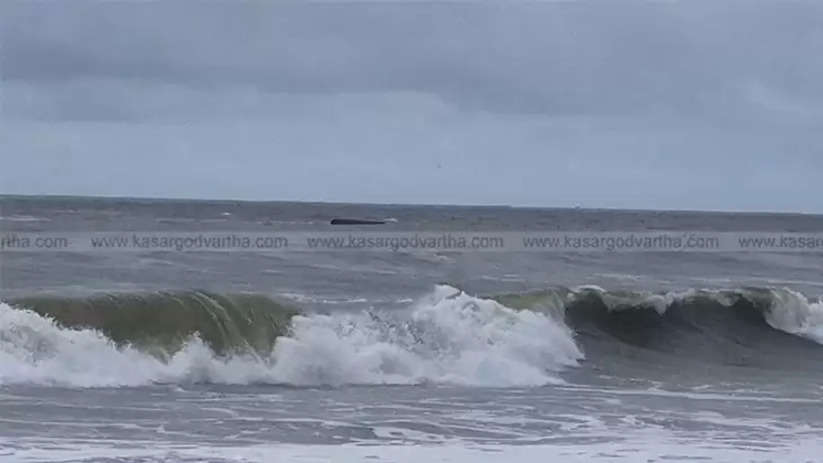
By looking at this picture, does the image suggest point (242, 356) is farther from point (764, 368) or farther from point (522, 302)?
point (764, 368)

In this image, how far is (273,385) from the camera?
1519 cm

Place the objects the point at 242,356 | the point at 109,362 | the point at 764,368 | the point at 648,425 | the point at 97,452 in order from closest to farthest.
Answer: the point at 97,452, the point at 648,425, the point at 109,362, the point at 242,356, the point at 764,368

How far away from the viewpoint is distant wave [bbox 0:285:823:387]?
15.2 metres

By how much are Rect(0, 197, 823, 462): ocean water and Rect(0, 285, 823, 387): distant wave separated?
36 mm

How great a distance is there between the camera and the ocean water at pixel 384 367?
11.2 m

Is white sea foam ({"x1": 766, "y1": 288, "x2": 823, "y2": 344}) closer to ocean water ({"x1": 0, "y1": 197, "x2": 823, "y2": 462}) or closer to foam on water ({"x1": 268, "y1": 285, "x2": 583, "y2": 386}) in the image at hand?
ocean water ({"x1": 0, "y1": 197, "x2": 823, "y2": 462})

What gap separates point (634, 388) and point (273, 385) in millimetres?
4124

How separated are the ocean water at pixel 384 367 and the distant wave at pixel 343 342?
4 cm

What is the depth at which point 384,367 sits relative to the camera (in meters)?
16.4

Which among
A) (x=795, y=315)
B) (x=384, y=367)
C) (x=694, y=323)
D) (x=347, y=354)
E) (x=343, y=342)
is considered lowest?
(x=384, y=367)

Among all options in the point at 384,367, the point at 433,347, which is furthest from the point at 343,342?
the point at 433,347

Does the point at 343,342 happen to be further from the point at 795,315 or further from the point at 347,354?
the point at 795,315

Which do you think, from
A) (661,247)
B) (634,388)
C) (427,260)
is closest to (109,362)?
(634,388)

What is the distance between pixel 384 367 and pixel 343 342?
0.73 meters
